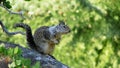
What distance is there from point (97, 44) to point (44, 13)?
1.02 m

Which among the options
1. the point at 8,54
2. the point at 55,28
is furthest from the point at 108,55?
the point at 8,54

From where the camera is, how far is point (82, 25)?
872 cm

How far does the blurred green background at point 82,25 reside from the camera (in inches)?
338

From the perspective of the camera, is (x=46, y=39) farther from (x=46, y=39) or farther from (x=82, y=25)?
(x=82, y=25)

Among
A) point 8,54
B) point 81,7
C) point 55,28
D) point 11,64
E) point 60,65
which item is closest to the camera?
point 11,64

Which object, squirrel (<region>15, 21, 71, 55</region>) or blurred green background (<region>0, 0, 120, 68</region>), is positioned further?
blurred green background (<region>0, 0, 120, 68</region>)

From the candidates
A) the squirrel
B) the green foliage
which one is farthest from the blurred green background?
the green foliage

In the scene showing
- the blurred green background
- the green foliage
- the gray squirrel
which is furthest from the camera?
the blurred green background

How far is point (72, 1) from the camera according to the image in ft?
28.6

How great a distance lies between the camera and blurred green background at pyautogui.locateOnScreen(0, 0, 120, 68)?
8.59m

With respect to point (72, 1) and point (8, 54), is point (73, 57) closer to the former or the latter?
point (72, 1)

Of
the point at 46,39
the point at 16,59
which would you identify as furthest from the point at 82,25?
the point at 16,59

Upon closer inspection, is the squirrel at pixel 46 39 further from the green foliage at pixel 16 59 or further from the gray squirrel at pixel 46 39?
the green foliage at pixel 16 59

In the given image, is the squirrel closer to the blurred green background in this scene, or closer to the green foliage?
the green foliage
